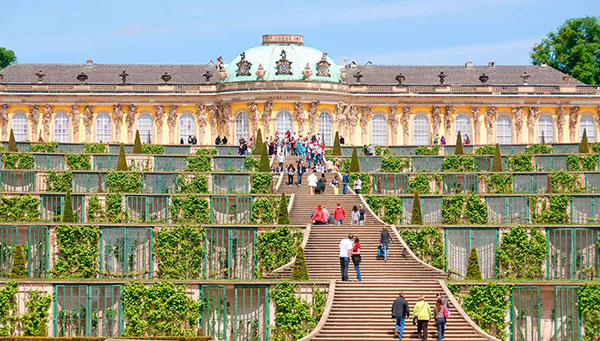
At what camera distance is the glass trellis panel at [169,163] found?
5966 cm

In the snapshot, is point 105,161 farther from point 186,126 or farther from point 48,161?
point 186,126

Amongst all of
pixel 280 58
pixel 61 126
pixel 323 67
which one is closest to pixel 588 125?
pixel 323 67

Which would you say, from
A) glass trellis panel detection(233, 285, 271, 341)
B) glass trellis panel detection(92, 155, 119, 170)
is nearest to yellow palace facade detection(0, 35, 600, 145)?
glass trellis panel detection(92, 155, 119, 170)

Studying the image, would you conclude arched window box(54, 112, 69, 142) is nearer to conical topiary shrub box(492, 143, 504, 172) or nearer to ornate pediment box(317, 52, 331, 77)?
ornate pediment box(317, 52, 331, 77)

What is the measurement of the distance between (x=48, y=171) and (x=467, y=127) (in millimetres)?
34210

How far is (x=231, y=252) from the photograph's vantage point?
4281cm

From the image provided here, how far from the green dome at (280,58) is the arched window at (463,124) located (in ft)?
24.8

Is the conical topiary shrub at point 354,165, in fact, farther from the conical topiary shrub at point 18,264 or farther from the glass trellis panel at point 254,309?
the glass trellis panel at point 254,309

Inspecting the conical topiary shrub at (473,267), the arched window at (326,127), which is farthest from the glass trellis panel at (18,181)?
the arched window at (326,127)

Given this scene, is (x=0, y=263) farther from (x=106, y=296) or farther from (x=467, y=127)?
(x=467, y=127)

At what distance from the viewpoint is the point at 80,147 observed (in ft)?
223

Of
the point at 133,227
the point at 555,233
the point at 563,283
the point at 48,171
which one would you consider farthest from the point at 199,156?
the point at 563,283

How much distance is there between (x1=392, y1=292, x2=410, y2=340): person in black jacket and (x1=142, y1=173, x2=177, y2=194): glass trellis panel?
2072cm

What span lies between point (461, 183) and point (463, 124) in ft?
88.7
